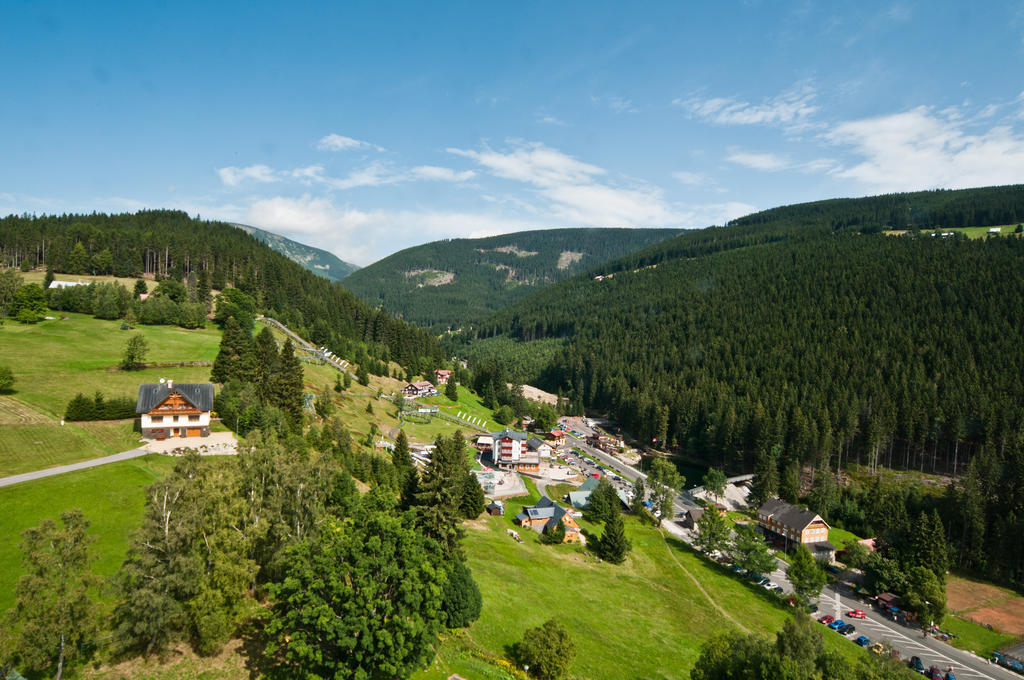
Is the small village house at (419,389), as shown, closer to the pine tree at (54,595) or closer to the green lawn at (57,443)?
the green lawn at (57,443)

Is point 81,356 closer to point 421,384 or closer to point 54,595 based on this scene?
point 421,384

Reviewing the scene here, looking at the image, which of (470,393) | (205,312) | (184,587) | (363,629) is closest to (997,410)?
(470,393)

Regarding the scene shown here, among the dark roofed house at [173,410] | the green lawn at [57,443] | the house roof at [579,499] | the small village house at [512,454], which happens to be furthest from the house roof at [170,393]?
the house roof at [579,499]

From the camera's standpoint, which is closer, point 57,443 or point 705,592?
point 57,443

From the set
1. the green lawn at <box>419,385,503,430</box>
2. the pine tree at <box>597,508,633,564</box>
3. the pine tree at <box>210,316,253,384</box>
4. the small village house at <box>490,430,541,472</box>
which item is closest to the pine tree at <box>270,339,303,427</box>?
the pine tree at <box>210,316,253,384</box>

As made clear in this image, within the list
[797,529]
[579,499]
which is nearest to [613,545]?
[579,499]
